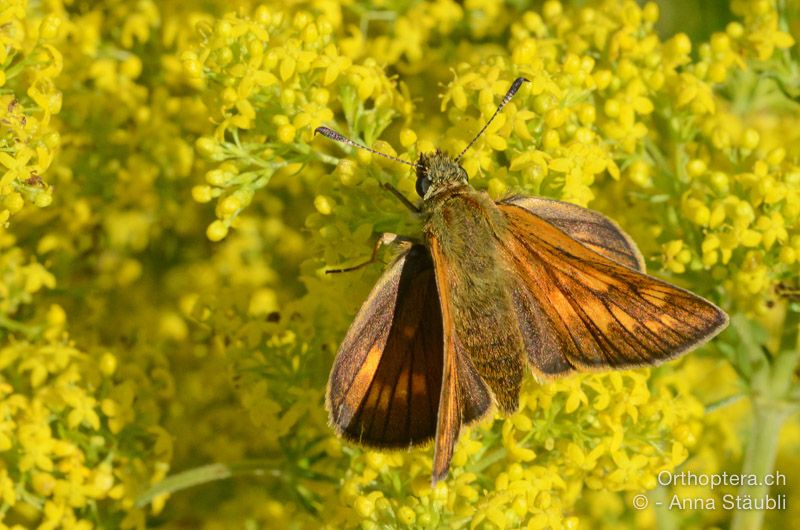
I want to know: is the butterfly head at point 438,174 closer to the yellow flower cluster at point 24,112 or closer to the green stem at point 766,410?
the yellow flower cluster at point 24,112

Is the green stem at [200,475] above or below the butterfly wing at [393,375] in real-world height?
below

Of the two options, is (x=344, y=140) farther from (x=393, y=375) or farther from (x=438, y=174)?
(x=393, y=375)

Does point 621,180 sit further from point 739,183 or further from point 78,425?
point 78,425

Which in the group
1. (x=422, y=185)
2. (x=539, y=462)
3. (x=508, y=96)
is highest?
(x=508, y=96)

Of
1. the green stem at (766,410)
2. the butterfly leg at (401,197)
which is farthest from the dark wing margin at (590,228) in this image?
the green stem at (766,410)

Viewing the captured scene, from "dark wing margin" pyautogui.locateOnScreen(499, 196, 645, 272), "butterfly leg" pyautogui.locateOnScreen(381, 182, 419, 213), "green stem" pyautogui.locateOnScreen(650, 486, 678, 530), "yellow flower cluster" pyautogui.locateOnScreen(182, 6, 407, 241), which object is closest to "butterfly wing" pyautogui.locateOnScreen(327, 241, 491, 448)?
"butterfly leg" pyautogui.locateOnScreen(381, 182, 419, 213)

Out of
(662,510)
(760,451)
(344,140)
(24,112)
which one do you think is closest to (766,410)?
(760,451)

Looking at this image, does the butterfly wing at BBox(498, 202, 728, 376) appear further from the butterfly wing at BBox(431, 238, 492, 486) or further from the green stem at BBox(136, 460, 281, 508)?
the green stem at BBox(136, 460, 281, 508)
